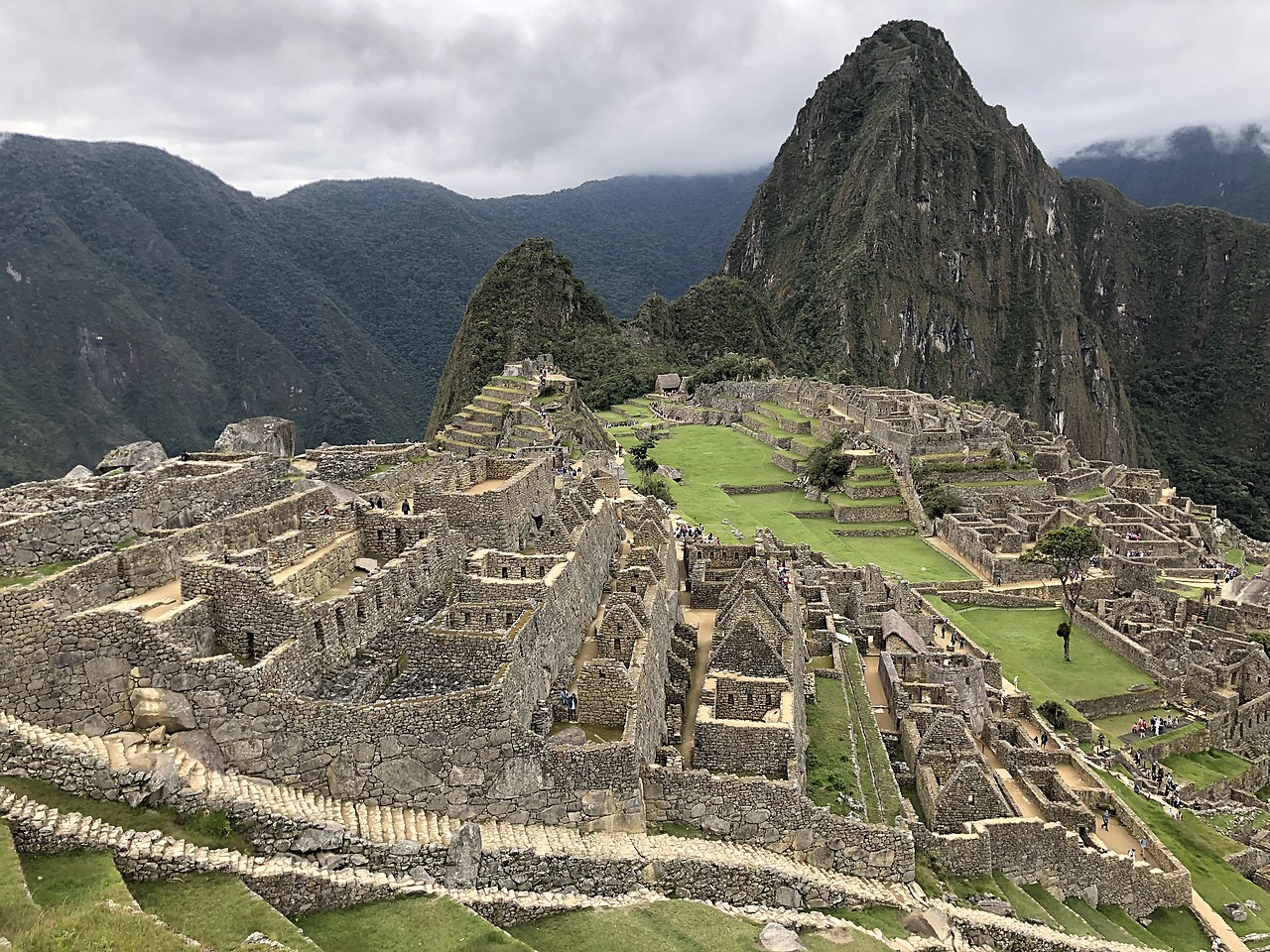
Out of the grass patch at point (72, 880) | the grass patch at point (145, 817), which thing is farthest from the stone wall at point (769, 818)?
the grass patch at point (72, 880)

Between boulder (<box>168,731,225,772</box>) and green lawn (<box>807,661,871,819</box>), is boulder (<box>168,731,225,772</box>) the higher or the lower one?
the higher one

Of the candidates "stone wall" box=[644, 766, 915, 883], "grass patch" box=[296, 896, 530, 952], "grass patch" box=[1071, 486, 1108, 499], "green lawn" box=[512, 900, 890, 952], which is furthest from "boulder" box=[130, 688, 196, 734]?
"grass patch" box=[1071, 486, 1108, 499]

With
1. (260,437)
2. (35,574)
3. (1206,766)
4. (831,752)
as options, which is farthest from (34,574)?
(1206,766)

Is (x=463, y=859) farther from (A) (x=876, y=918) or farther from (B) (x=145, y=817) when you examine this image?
(A) (x=876, y=918)

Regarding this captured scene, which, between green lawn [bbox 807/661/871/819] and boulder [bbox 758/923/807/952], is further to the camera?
green lawn [bbox 807/661/871/819]

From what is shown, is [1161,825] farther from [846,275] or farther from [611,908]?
[846,275]

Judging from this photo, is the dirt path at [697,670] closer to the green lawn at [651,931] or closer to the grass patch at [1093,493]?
the green lawn at [651,931]

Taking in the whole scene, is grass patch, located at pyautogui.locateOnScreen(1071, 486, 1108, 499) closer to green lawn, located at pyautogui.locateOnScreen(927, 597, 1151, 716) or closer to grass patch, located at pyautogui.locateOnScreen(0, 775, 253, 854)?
green lawn, located at pyautogui.locateOnScreen(927, 597, 1151, 716)
